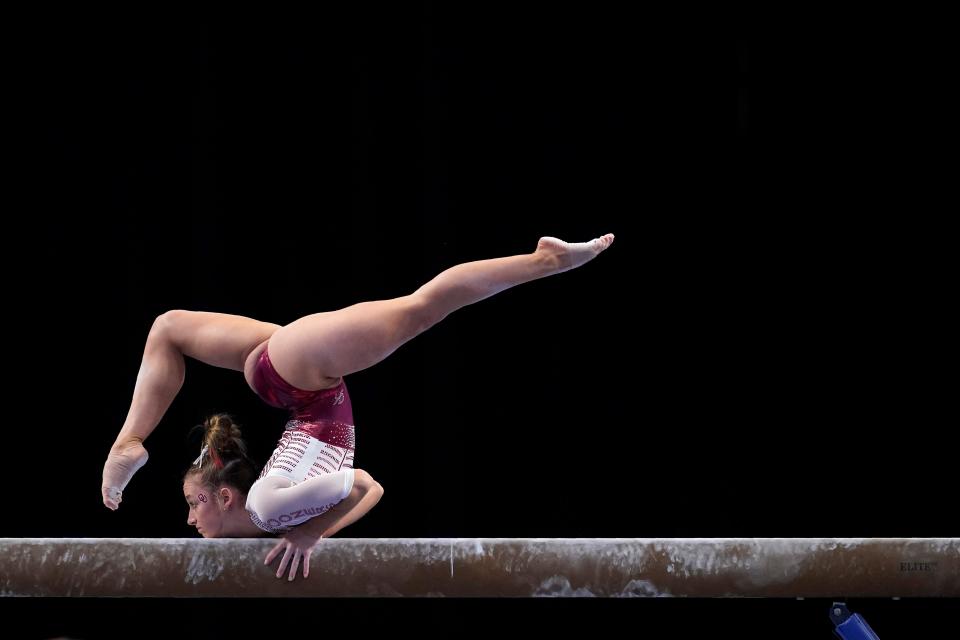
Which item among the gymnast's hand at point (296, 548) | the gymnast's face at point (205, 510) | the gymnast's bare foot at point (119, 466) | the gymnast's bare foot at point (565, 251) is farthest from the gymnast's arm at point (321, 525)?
the gymnast's bare foot at point (565, 251)

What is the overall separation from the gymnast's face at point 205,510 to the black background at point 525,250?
163cm

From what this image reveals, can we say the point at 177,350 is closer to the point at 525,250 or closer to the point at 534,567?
the point at 534,567

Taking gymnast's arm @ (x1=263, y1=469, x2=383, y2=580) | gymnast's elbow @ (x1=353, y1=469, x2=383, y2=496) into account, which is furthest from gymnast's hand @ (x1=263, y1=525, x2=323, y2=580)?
gymnast's elbow @ (x1=353, y1=469, x2=383, y2=496)

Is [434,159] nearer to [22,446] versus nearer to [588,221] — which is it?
[588,221]

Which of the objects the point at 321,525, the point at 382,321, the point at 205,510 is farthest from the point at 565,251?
the point at 205,510

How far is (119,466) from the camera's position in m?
2.71

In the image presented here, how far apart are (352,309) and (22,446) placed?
246cm

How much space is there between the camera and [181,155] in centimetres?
451

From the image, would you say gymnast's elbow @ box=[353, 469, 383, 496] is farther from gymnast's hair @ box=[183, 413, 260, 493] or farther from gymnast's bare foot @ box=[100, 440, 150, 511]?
gymnast's bare foot @ box=[100, 440, 150, 511]

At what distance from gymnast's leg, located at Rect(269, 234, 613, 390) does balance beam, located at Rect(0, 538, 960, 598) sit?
478 mm

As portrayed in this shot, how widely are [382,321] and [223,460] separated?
24.8 inches

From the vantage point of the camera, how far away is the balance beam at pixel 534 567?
2.63 metres

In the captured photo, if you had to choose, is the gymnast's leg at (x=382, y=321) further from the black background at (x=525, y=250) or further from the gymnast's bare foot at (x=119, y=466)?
the black background at (x=525, y=250)
